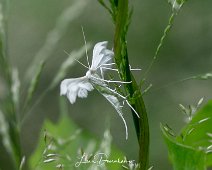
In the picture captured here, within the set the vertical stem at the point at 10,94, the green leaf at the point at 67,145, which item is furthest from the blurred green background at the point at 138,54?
the vertical stem at the point at 10,94

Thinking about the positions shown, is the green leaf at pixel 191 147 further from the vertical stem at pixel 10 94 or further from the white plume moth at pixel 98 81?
the vertical stem at pixel 10 94

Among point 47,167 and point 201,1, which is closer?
point 47,167

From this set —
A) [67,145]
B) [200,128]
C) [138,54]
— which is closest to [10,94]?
[67,145]

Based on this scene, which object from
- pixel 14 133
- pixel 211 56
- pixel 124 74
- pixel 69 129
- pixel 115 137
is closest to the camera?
pixel 124 74

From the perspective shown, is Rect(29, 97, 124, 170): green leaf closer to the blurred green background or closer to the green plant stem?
the green plant stem

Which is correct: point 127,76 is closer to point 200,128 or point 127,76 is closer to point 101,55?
point 101,55

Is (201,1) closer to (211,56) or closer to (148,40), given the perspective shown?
(148,40)

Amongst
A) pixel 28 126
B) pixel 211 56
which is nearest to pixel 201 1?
pixel 211 56
